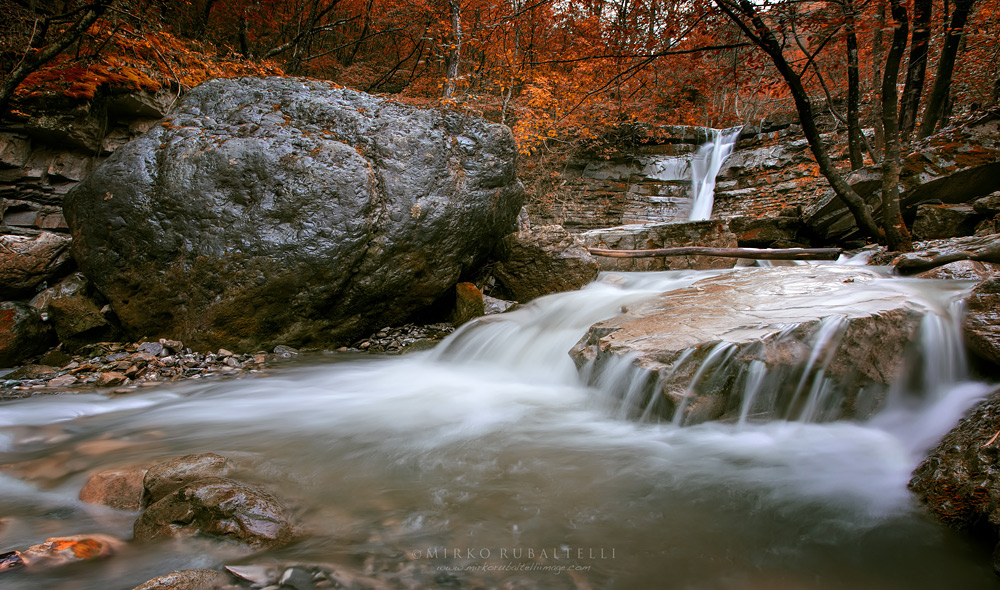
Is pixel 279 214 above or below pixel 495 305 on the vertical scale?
above

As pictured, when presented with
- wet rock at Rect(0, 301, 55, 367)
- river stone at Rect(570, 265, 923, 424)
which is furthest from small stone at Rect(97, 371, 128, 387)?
river stone at Rect(570, 265, 923, 424)

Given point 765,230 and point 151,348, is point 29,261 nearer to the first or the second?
point 151,348

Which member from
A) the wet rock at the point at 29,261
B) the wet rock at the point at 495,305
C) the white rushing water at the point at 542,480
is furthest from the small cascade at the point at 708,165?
the wet rock at the point at 29,261

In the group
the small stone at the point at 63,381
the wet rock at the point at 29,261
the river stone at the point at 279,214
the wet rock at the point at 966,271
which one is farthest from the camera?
the wet rock at the point at 29,261

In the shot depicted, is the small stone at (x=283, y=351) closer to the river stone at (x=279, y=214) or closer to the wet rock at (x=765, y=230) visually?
the river stone at (x=279, y=214)

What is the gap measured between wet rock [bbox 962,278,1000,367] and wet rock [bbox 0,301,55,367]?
9.42 metres

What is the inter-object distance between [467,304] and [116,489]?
5.23m

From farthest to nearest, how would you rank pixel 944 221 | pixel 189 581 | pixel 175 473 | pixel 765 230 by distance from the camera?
1. pixel 765 230
2. pixel 944 221
3. pixel 175 473
4. pixel 189 581

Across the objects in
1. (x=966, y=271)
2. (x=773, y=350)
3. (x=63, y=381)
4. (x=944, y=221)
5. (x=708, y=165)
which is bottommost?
(x=63, y=381)

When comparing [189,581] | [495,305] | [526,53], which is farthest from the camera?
[526,53]

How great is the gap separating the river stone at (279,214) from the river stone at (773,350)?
363cm

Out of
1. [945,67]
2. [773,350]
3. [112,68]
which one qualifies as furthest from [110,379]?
[945,67]

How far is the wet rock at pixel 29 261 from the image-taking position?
5.38 metres

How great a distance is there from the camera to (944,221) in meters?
6.18
